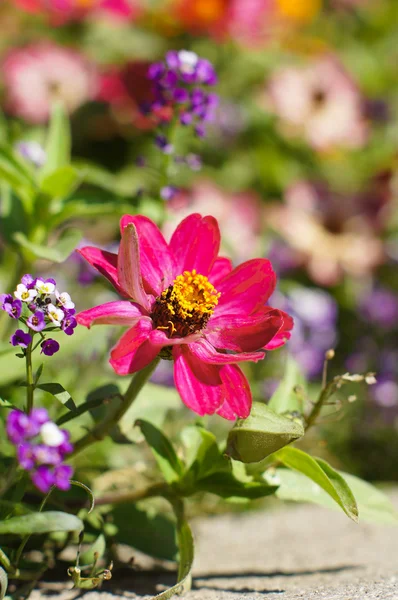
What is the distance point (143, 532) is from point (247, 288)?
466 millimetres

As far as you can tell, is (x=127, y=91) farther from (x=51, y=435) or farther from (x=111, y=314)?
(x=51, y=435)

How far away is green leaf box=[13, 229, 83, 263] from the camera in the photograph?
45.0 inches

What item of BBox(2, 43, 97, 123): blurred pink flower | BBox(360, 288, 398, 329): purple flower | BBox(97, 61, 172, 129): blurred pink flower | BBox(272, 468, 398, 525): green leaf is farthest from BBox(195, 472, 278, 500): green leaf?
BBox(2, 43, 97, 123): blurred pink flower

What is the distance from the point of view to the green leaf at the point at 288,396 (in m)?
1.09

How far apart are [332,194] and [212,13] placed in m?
0.89

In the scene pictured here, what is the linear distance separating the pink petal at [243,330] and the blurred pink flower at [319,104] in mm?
1888

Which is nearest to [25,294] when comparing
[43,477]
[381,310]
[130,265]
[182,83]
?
[130,265]

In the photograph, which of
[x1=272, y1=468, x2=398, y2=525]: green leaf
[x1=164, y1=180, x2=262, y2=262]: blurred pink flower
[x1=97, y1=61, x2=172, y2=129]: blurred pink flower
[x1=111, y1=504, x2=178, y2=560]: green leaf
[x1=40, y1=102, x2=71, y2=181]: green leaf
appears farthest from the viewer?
[x1=97, y1=61, x2=172, y2=129]: blurred pink flower

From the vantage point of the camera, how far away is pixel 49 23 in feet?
10.0

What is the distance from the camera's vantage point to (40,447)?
2.43ft

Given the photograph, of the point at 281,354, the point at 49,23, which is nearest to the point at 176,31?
the point at 49,23

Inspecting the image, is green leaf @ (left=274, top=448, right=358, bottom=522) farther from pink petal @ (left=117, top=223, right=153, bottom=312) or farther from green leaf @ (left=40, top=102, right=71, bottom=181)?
green leaf @ (left=40, top=102, right=71, bottom=181)

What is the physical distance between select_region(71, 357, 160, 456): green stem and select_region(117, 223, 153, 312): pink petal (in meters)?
0.09

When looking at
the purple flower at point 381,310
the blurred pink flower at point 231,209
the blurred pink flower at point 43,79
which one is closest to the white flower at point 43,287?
the blurred pink flower at point 231,209
